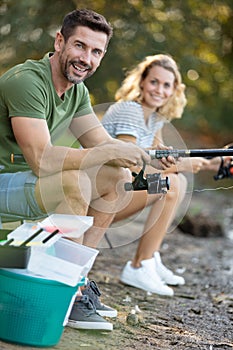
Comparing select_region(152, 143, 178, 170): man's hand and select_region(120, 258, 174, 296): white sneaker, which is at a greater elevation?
select_region(152, 143, 178, 170): man's hand

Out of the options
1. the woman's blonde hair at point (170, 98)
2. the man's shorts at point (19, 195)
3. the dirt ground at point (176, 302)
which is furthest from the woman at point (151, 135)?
the man's shorts at point (19, 195)

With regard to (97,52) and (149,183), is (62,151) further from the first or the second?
(97,52)

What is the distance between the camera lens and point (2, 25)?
19.1 ft

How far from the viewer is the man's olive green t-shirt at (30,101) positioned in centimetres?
359

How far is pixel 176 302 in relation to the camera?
4.68 meters

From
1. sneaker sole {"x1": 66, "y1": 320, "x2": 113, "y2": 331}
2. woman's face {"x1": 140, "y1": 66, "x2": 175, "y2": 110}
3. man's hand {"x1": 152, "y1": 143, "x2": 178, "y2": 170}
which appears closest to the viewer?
sneaker sole {"x1": 66, "y1": 320, "x2": 113, "y2": 331}

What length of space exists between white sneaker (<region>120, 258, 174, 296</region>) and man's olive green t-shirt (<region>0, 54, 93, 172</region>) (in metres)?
1.27

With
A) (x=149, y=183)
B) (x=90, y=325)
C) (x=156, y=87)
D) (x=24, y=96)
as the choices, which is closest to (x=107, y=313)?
(x=90, y=325)

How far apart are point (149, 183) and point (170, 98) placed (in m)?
1.68

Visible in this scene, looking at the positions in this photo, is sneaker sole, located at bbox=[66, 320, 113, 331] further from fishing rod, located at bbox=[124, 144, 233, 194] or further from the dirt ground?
fishing rod, located at bbox=[124, 144, 233, 194]

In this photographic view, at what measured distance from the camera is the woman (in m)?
4.85

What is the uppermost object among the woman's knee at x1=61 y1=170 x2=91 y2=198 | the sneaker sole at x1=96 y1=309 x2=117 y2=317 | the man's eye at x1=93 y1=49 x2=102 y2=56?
the man's eye at x1=93 y1=49 x2=102 y2=56

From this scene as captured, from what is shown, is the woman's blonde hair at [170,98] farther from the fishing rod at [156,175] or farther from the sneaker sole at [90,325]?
the sneaker sole at [90,325]

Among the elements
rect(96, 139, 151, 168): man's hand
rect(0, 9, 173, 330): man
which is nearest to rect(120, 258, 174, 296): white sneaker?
rect(0, 9, 173, 330): man
